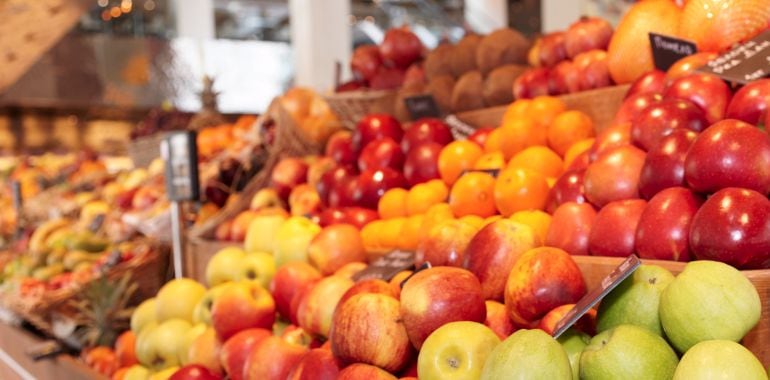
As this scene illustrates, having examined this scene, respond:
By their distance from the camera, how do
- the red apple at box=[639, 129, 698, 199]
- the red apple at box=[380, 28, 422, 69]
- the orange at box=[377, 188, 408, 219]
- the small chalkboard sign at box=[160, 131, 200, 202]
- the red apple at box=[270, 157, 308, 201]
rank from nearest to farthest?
the red apple at box=[639, 129, 698, 199]
the orange at box=[377, 188, 408, 219]
the small chalkboard sign at box=[160, 131, 200, 202]
the red apple at box=[270, 157, 308, 201]
the red apple at box=[380, 28, 422, 69]

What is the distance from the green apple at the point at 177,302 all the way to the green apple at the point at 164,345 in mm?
35

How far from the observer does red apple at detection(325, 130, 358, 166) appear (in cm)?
306

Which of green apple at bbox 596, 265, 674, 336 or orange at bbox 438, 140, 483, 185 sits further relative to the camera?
orange at bbox 438, 140, 483, 185

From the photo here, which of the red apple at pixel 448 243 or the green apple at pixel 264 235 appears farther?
the green apple at pixel 264 235

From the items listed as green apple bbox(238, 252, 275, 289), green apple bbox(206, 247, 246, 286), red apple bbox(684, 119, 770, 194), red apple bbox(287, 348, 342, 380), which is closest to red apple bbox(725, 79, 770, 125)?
red apple bbox(684, 119, 770, 194)

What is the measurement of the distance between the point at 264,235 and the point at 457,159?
26.8 inches

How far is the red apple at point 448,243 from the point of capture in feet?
5.95

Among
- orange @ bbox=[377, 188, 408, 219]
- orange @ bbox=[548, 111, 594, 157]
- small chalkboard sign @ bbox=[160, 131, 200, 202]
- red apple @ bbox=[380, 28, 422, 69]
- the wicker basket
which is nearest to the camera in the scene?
orange @ bbox=[548, 111, 594, 157]

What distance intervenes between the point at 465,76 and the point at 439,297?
1688 millimetres

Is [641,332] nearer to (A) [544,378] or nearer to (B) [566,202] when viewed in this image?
(A) [544,378]

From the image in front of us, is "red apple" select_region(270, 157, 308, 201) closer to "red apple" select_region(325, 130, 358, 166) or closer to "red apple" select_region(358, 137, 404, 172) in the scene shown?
"red apple" select_region(325, 130, 358, 166)

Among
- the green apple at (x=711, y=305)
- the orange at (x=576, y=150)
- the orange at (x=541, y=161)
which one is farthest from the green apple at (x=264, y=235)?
the green apple at (x=711, y=305)

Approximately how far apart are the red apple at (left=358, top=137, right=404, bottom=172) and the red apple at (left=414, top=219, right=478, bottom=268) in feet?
2.95

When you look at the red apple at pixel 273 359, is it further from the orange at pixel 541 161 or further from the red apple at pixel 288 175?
the red apple at pixel 288 175
